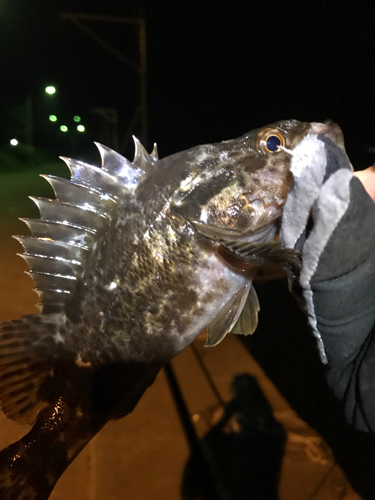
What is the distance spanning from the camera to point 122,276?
1.23m

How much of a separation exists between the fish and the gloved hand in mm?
171

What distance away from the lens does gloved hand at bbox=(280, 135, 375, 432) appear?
91cm

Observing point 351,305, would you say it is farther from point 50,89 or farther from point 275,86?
point 50,89

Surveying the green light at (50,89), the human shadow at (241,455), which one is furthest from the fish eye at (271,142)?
the green light at (50,89)

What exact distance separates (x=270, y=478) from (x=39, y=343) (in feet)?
5.08

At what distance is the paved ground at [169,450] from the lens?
1696 millimetres

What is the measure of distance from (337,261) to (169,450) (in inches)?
64.8

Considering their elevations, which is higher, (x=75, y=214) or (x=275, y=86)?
(x=275, y=86)

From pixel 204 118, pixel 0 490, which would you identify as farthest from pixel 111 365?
pixel 204 118

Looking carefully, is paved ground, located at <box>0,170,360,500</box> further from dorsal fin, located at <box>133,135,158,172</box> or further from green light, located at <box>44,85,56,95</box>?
green light, located at <box>44,85,56,95</box>

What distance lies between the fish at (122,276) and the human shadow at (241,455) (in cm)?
85

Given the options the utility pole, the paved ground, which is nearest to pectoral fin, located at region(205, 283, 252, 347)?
the paved ground

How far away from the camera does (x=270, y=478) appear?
70.8 inches

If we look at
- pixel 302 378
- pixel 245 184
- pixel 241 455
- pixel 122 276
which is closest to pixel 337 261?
pixel 245 184
